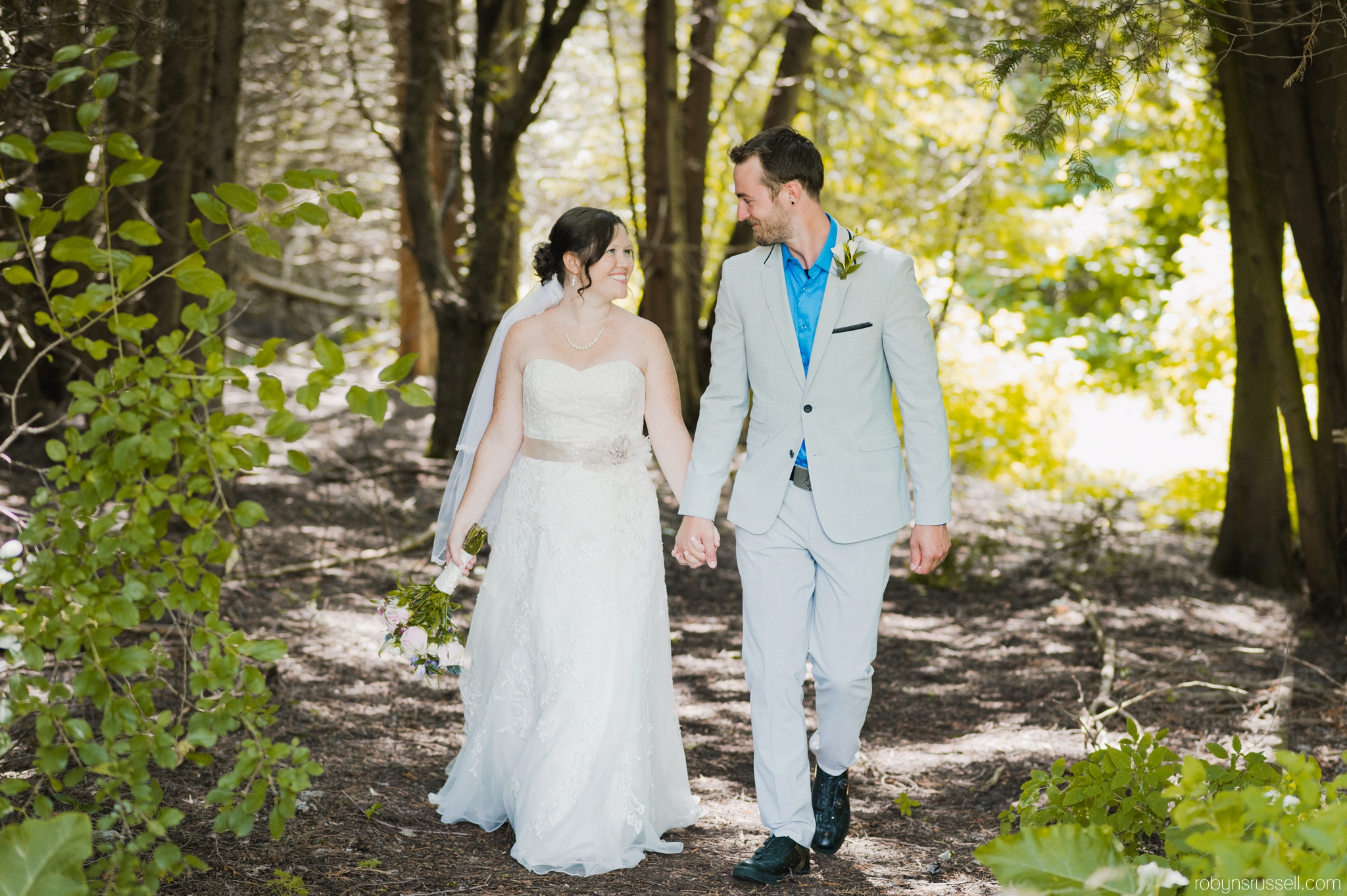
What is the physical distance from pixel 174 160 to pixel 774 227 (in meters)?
5.92

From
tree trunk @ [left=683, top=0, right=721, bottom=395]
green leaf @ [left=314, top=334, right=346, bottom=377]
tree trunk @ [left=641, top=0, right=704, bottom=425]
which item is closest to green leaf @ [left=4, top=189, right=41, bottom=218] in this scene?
green leaf @ [left=314, top=334, right=346, bottom=377]

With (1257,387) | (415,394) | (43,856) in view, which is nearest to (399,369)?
(415,394)

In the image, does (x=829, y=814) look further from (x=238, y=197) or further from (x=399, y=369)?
(x=238, y=197)

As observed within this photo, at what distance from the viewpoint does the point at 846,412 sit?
12.0 ft

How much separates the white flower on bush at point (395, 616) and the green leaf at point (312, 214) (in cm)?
190

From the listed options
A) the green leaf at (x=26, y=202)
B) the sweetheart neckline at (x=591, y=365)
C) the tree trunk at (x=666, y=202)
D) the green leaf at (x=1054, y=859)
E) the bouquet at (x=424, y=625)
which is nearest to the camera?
the green leaf at (x=1054, y=859)

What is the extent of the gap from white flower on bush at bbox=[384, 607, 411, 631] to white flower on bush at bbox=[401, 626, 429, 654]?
6 cm

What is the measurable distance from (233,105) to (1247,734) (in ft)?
21.3

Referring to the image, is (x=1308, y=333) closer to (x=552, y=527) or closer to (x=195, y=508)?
(x=552, y=527)

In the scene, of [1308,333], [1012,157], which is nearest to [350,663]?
[1308,333]

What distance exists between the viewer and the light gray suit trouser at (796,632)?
143 inches

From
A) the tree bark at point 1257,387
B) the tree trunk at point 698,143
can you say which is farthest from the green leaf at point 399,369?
the tree trunk at point 698,143

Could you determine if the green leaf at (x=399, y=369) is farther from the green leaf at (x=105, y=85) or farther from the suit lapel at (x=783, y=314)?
the suit lapel at (x=783, y=314)

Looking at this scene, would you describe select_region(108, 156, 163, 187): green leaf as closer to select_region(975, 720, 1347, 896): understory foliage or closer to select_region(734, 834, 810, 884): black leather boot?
select_region(975, 720, 1347, 896): understory foliage
